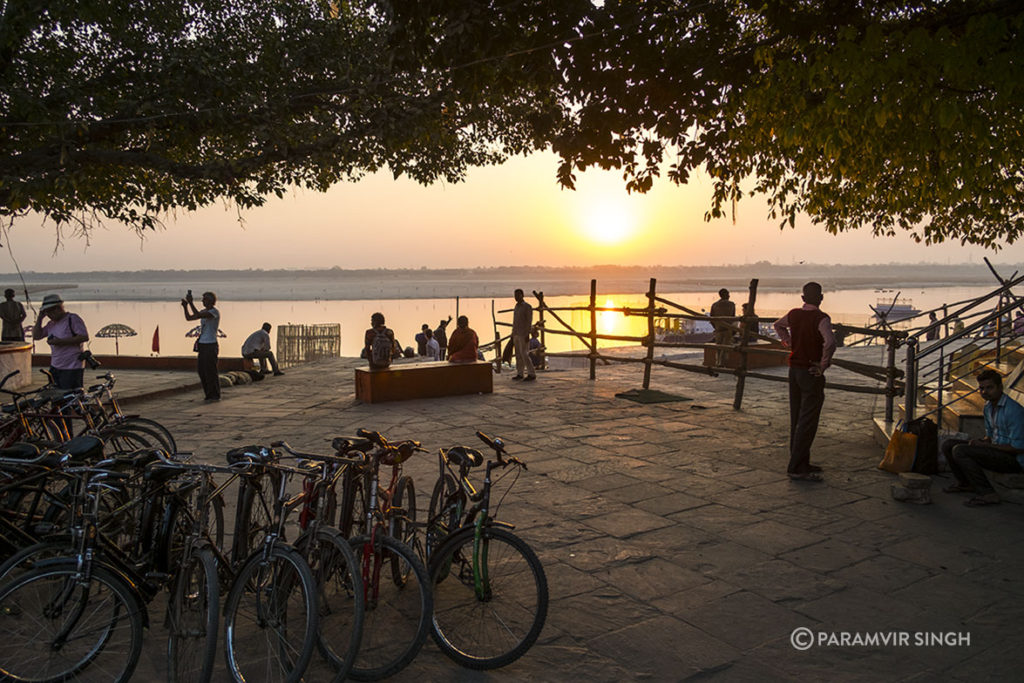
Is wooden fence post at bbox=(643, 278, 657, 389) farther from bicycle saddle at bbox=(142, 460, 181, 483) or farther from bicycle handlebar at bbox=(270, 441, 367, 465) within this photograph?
bicycle saddle at bbox=(142, 460, 181, 483)

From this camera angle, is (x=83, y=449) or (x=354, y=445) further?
(x=83, y=449)

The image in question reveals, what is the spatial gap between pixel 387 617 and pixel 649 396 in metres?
A: 8.33

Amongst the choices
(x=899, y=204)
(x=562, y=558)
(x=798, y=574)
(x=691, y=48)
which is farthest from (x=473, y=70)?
(x=899, y=204)

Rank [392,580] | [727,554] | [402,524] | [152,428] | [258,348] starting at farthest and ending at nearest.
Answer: [258,348]
[152,428]
[727,554]
[392,580]
[402,524]

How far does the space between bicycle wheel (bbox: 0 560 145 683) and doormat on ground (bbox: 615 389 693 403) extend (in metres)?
9.06

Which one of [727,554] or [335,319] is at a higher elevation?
[727,554]

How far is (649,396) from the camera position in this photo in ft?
38.5

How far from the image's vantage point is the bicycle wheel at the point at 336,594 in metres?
3.13

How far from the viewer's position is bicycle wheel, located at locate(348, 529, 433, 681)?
331 centimetres

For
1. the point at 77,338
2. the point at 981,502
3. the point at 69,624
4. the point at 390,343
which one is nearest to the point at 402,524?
the point at 69,624

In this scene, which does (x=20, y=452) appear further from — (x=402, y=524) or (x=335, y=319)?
(x=335, y=319)

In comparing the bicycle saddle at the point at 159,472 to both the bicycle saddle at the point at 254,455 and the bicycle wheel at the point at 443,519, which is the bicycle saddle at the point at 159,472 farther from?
the bicycle wheel at the point at 443,519

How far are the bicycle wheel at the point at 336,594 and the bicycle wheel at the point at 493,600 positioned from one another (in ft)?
1.37

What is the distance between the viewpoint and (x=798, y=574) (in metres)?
4.54
